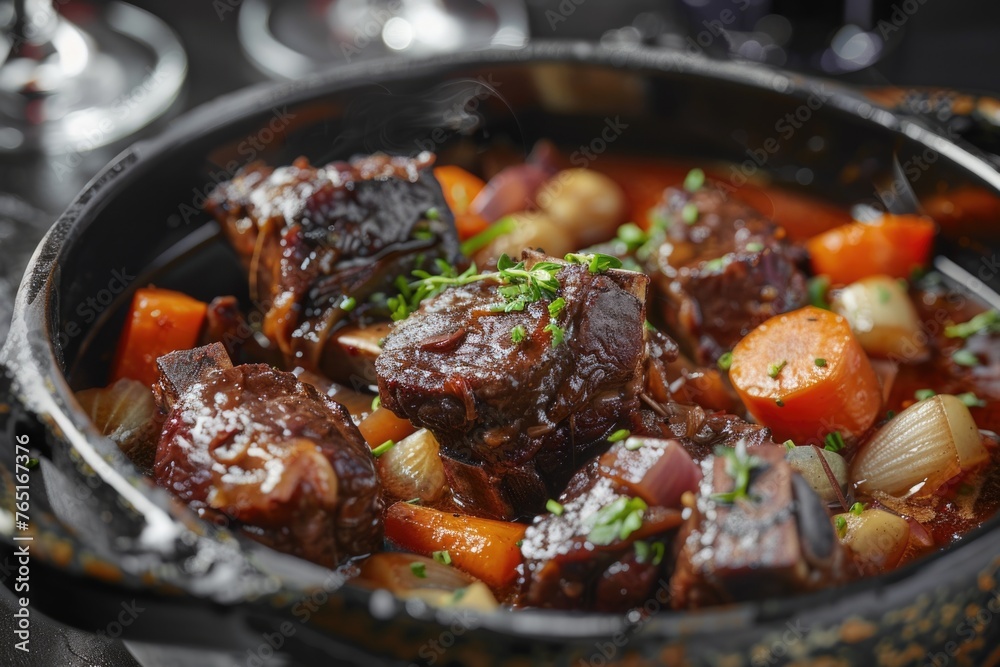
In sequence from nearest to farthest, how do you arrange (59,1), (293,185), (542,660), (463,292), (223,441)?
1. (542,660)
2. (223,441)
3. (463,292)
4. (293,185)
5. (59,1)

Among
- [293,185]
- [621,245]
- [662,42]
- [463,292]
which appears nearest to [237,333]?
[293,185]

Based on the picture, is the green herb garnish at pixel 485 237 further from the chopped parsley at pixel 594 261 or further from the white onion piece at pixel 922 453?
the white onion piece at pixel 922 453

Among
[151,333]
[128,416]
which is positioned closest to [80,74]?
[151,333]

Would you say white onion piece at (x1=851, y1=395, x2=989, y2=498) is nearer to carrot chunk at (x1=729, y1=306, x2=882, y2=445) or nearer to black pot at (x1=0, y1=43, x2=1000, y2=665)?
carrot chunk at (x1=729, y1=306, x2=882, y2=445)

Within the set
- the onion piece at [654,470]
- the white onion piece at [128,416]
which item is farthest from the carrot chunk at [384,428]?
the onion piece at [654,470]

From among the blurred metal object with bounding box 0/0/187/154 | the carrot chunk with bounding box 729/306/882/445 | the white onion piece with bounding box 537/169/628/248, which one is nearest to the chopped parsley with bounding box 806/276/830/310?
the carrot chunk with bounding box 729/306/882/445

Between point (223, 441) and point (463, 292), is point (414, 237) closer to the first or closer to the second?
point (463, 292)

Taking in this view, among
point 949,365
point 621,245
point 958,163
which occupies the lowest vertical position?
point 949,365
